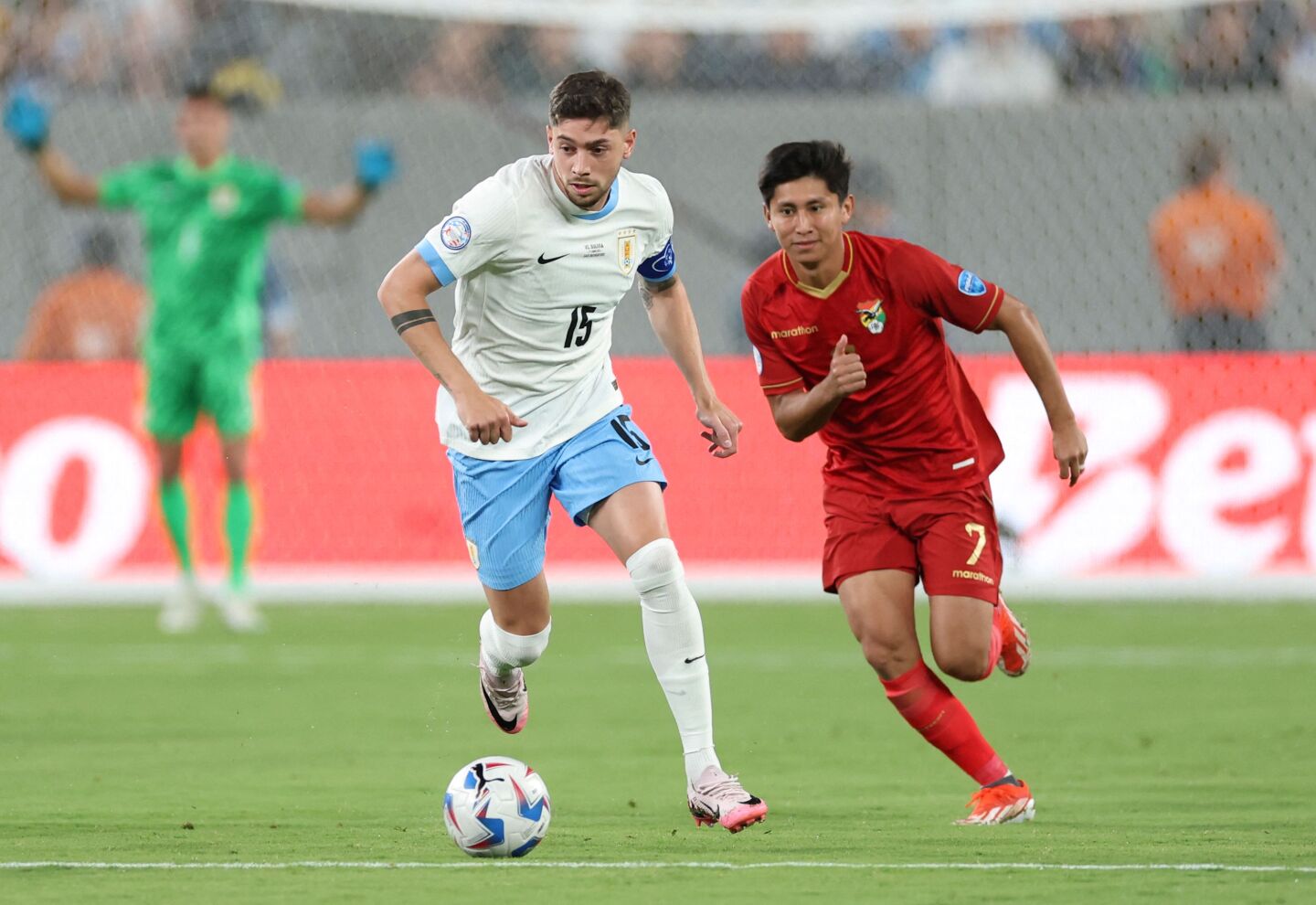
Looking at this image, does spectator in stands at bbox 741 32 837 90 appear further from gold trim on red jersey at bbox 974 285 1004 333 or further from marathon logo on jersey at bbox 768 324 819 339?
gold trim on red jersey at bbox 974 285 1004 333

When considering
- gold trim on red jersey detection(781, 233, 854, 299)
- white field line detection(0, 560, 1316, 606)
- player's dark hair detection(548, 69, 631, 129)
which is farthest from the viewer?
white field line detection(0, 560, 1316, 606)

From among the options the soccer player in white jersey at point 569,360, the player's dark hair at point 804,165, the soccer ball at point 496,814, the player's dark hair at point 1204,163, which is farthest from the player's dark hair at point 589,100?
the player's dark hair at point 1204,163

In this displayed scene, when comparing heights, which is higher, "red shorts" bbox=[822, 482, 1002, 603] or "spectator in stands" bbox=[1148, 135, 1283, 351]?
"spectator in stands" bbox=[1148, 135, 1283, 351]

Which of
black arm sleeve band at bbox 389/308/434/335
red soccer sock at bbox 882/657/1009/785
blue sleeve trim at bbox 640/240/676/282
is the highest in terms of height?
blue sleeve trim at bbox 640/240/676/282

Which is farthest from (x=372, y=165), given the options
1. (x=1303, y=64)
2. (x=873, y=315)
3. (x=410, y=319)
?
(x=1303, y=64)

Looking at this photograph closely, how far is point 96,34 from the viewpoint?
16031mm

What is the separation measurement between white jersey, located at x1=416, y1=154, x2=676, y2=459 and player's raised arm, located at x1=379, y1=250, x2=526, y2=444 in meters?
0.21

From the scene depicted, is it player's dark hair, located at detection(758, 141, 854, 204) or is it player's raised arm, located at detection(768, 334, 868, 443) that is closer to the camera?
player's raised arm, located at detection(768, 334, 868, 443)

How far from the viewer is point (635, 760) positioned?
7754 millimetres

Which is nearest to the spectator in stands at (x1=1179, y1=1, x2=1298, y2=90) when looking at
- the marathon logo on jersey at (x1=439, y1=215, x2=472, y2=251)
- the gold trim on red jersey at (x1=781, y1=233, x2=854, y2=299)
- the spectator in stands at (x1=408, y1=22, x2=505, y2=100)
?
the spectator in stands at (x1=408, y1=22, x2=505, y2=100)

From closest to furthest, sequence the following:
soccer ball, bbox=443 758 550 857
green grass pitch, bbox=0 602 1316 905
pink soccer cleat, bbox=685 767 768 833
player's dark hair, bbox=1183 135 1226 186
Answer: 1. green grass pitch, bbox=0 602 1316 905
2. soccer ball, bbox=443 758 550 857
3. pink soccer cleat, bbox=685 767 768 833
4. player's dark hair, bbox=1183 135 1226 186

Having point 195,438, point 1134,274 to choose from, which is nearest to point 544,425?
point 195,438

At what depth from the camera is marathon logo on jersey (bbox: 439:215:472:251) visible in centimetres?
602

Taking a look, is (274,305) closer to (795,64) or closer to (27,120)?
(795,64)
